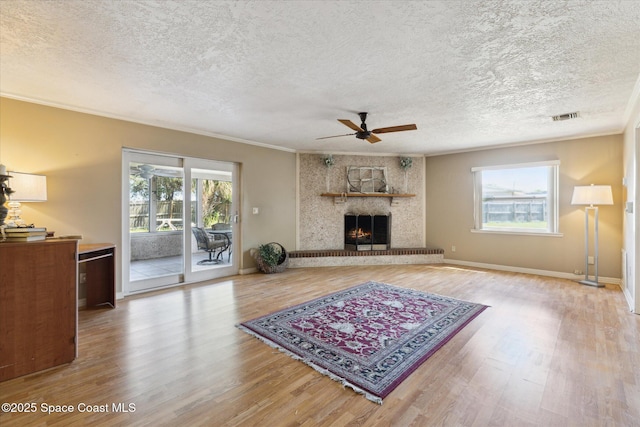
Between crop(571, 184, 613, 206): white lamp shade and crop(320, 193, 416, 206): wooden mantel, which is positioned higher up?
crop(320, 193, 416, 206): wooden mantel

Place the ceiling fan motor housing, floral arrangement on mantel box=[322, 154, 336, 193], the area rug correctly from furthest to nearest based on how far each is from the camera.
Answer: floral arrangement on mantel box=[322, 154, 336, 193]
the ceiling fan motor housing
the area rug

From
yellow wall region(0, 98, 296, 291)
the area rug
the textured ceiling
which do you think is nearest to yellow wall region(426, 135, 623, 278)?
the textured ceiling

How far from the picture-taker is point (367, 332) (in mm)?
2867

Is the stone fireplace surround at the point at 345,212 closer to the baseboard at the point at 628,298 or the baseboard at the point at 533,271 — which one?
the baseboard at the point at 533,271

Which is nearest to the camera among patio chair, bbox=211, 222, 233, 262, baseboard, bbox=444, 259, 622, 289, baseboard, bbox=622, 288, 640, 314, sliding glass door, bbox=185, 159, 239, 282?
baseboard, bbox=622, 288, 640, 314

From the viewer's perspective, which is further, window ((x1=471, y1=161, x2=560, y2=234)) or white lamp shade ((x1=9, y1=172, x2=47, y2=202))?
window ((x1=471, y1=161, x2=560, y2=234))

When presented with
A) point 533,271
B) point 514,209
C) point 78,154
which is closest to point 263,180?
point 78,154

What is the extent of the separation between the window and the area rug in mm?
2963

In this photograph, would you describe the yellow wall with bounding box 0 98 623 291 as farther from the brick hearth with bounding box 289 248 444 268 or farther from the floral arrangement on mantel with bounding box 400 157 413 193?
the floral arrangement on mantel with bounding box 400 157 413 193

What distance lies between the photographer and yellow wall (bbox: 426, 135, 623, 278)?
4.75m

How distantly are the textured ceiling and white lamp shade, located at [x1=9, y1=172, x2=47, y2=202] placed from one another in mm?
947

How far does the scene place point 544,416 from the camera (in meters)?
1.70

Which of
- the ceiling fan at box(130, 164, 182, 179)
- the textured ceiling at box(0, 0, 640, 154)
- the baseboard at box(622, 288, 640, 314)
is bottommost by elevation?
the baseboard at box(622, 288, 640, 314)

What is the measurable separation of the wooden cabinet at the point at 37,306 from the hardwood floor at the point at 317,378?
137 mm
